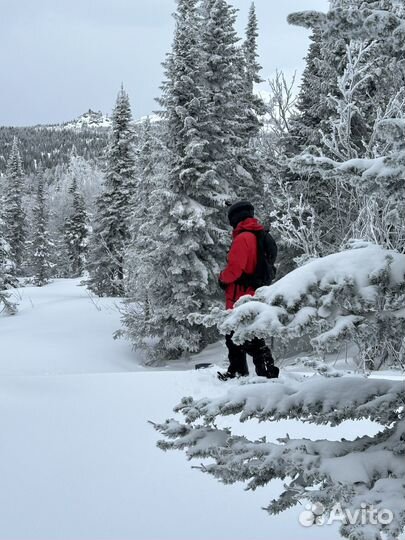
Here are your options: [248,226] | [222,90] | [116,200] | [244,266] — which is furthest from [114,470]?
[116,200]

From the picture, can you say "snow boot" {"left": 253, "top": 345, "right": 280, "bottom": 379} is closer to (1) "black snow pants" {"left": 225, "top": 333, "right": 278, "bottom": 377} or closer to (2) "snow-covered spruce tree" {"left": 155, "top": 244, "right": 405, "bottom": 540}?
(1) "black snow pants" {"left": 225, "top": 333, "right": 278, "bottom": 377}

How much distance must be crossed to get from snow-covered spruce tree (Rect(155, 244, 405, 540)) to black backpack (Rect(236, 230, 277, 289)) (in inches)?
121

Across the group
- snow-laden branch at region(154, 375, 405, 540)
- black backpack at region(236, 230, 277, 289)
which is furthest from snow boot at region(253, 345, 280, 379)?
snow-laden branch at region(154, 375, 405, 540)

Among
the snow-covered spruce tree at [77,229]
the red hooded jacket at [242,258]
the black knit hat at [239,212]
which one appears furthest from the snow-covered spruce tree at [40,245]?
the red hooded jacket at [242,258]

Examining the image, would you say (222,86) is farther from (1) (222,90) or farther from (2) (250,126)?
(2) (250,126)

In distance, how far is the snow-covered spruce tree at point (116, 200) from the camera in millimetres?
29250

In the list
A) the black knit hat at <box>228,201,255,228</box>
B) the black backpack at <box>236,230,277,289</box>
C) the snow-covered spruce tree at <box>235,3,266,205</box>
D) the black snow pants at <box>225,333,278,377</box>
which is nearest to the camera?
the black snow pants at <box>225,333,278,377</box>

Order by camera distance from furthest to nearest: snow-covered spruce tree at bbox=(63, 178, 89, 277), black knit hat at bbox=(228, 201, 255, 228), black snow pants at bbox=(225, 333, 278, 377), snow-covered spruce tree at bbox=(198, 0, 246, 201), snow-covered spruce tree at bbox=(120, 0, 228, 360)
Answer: snow-covered spruce tree at bbox=(63, 178, 89, 277)
snow-covered spruce tree at bbox=(198, 0, 246, 201)
snow-covered spruce tree at bbox=(120, 0, 228, 360)
black knit hat at bbox=(228, 201, 255, 228)
black snow pants at bbox=(225, 333, 278, 377)

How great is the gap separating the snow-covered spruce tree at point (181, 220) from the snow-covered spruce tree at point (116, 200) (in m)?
11.9

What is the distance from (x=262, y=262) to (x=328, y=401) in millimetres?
3325

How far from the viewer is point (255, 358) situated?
20.0 feet

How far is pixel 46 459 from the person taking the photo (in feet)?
15.5

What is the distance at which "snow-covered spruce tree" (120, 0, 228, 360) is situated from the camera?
16234mm

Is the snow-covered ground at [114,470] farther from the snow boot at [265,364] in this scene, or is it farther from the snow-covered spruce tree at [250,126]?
the snow-covered spruce tree at [250,126]
